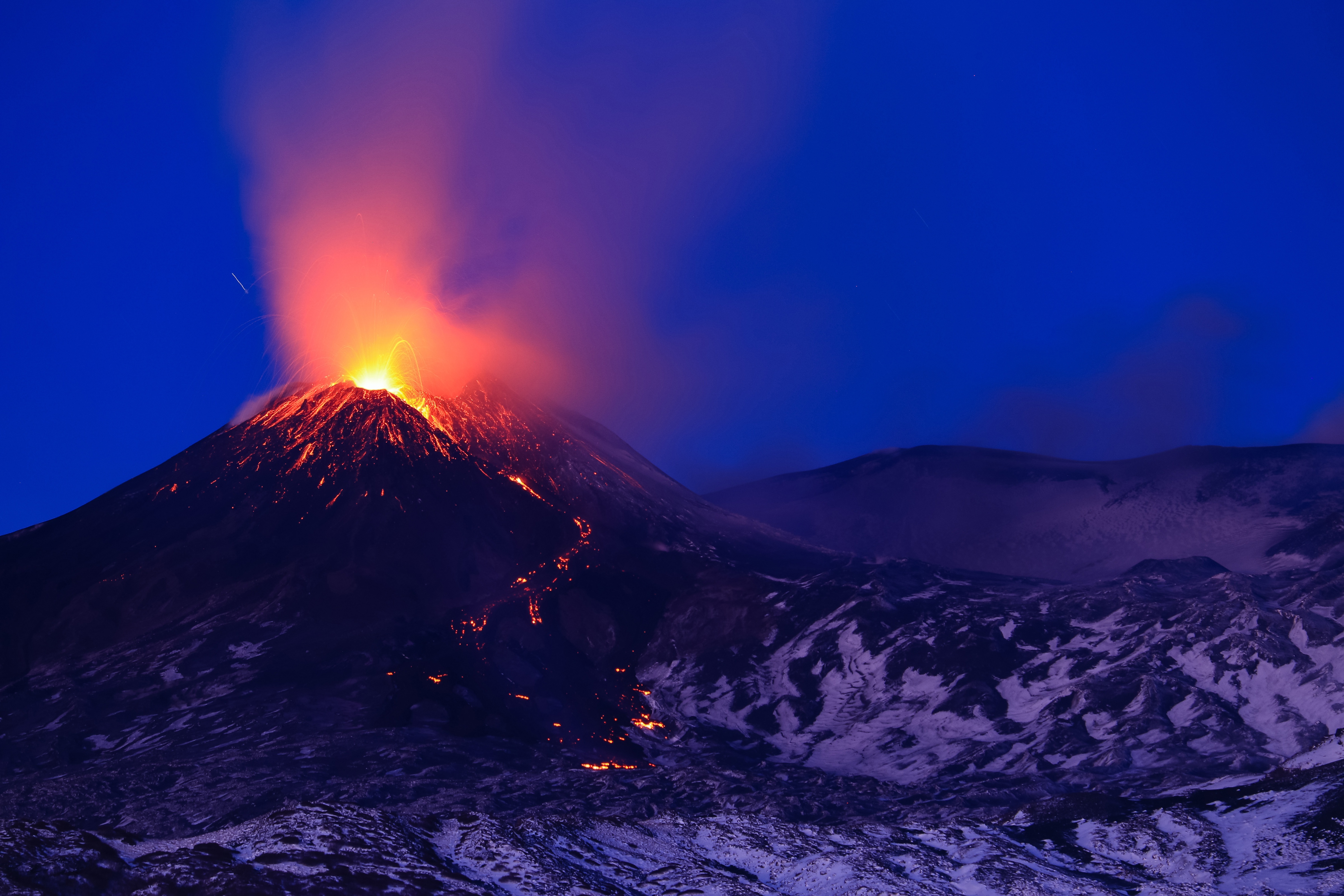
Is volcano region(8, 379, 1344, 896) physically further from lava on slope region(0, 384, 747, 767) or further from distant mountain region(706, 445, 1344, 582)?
distant mountain region(706, 445, 1344, 582)

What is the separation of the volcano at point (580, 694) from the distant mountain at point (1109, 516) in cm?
2431

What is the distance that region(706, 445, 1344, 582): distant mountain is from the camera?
536ft

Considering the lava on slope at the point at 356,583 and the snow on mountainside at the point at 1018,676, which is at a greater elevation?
the lava on slope at the point at 356,583

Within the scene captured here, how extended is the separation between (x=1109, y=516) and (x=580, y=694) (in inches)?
4479

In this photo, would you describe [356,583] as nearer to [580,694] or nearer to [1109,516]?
[580,694]

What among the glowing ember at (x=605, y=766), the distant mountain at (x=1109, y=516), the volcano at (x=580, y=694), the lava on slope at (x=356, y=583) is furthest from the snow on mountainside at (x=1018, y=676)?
the distant mountain at (x=1109, y=516)

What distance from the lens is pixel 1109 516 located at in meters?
178

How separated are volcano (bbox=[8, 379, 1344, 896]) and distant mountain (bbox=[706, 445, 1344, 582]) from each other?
957 inches

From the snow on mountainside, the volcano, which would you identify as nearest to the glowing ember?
the volcano

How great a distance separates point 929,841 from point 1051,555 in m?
124

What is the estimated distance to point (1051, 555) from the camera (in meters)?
172

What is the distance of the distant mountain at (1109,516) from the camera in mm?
163250

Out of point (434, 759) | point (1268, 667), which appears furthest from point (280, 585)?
point (1268, 667)

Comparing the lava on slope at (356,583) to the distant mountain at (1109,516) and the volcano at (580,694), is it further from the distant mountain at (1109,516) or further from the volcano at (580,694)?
the distant mountain at (1109,516)
